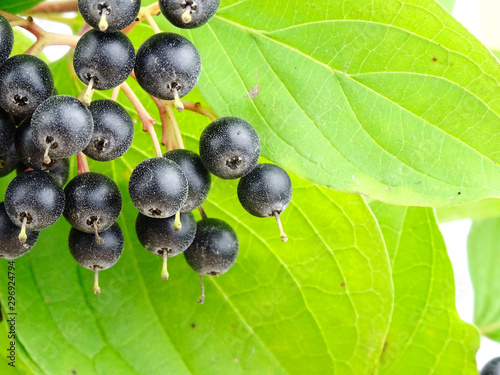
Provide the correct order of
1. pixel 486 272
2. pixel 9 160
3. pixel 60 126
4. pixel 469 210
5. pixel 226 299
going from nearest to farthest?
pixel 60 126 < pixel 9 160 < pixel 226 299 < pixel 469 210 < pixel 486 272

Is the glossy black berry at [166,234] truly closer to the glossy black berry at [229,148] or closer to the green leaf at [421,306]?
the glossy black berry at [229,148]

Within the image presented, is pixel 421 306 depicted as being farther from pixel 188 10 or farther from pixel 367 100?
pixel 188 10

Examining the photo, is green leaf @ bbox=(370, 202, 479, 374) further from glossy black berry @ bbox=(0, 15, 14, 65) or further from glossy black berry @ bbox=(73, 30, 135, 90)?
glossy black berry @ bbox=(0, 15, 14, 65)

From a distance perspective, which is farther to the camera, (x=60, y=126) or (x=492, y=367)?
(x=492, y=367)

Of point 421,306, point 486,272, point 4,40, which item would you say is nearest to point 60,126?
point 4,40

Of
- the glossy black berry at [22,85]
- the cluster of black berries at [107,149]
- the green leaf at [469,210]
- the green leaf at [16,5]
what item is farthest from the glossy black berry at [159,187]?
the green leaf at [469,210]

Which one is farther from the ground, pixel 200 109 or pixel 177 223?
pixel 200 109

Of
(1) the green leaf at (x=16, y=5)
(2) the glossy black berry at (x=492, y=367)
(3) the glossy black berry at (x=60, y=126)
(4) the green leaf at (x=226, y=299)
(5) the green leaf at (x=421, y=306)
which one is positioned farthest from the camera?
(2) the glossy black berry at (x=492, y=367)

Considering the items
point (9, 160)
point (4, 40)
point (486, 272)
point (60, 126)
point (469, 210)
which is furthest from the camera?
point (486, 272)
